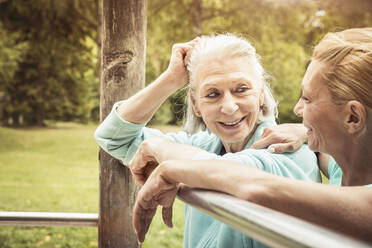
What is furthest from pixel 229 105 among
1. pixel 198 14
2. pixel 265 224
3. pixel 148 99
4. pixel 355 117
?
pixel 198 14

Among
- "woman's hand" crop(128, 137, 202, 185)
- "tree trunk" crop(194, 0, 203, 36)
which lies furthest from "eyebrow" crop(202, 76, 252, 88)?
"tree trunk" crop(194, 0, 203, 36)

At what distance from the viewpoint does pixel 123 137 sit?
222 cm

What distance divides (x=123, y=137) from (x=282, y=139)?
976 millimetres

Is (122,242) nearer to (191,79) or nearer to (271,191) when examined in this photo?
(191,79)

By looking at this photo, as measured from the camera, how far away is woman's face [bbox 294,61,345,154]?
1129mm

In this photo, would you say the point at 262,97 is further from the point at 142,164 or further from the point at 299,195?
the point at 299,195

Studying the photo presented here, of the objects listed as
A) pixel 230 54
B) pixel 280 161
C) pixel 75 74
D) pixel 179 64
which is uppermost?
pixel 230 54

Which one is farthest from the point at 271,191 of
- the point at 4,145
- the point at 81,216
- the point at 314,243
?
the point at 4,145

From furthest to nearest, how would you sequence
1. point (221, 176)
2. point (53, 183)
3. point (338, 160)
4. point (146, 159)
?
point (53, 183), point (146, 159), point (338, 160), point (221, 176)

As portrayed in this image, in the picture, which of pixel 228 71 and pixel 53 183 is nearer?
pixel 228 71

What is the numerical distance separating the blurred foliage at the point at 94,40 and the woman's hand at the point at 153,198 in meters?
7.67

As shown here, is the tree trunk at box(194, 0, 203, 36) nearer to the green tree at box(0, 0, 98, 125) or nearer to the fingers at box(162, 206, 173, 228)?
the green tree at box(0, 0, 98, 125)

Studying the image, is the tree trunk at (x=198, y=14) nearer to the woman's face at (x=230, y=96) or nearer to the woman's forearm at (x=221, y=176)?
the woman's face at (x=230, y=96)

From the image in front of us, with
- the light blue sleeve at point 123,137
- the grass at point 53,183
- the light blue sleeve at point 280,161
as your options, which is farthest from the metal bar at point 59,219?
the grass at point 53,183
